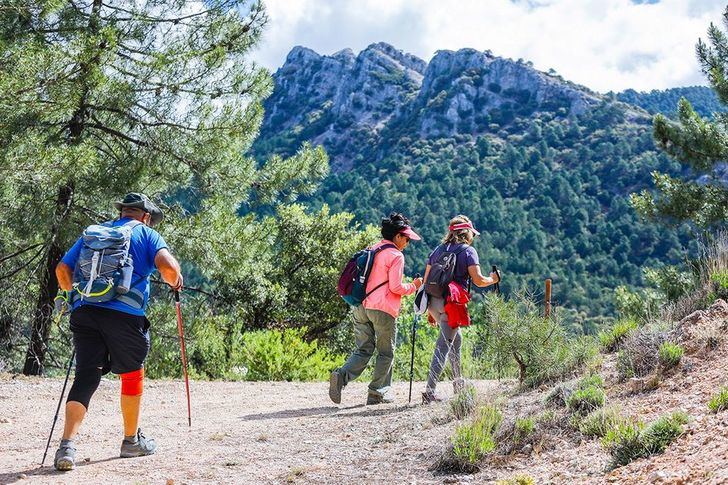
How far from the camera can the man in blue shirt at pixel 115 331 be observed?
4.44 m

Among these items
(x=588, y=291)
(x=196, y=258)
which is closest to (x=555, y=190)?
(x=588, y=291)

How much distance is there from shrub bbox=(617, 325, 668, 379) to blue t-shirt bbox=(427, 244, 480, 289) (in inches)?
60.8

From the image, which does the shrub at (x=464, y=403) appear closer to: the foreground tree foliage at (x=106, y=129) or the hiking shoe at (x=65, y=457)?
the hiking shoe at (x=65, y=457)

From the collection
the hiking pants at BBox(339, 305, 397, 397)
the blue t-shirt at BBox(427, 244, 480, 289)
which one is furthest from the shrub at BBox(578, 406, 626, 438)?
the hiking pants at BBox(339, 305, 397, 397)

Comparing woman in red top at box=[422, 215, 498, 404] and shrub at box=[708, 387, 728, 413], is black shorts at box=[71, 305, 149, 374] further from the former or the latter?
shrub at box=[708, 387, 728, 413]

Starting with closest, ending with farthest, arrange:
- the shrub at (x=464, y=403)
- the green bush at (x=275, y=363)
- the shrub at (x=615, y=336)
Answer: the shrub at (x=464, y=403)
the shrub at (x=615, y=336)
the green bush at (x=275, y=363)

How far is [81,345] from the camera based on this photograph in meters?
4.51

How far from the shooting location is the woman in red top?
6371 mm

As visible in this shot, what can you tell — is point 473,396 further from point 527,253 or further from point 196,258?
point 527,253

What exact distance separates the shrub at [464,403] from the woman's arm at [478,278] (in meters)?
1.16

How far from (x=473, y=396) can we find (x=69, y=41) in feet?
25.2

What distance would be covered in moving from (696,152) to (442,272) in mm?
10227

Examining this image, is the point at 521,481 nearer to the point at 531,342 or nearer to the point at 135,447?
the point at 531,342

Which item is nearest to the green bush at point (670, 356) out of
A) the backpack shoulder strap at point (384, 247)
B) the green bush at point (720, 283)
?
the green bush at point (720, 283)
